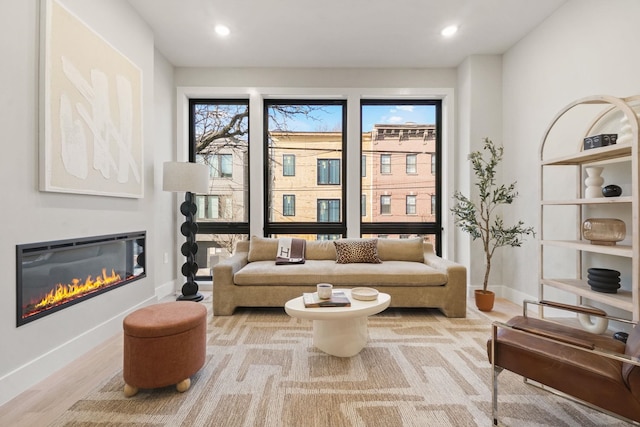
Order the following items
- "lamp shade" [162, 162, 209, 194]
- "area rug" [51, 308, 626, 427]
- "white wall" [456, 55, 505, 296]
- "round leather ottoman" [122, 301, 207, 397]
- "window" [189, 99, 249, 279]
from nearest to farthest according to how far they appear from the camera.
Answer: "area rug" [51, 308, 626, 427] → "round leather ottoman" [122, 301, 207, 397] → "lamp shade" [162, 162, 209, 194] → "white wall" [456, 55, 505, 296] → "window" [189, 99, 249, 279]

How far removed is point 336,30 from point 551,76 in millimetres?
2289

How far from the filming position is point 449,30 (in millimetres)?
3283

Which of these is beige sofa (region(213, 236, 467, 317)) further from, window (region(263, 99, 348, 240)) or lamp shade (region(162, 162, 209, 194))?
window (region(263, 99, 348, 240))

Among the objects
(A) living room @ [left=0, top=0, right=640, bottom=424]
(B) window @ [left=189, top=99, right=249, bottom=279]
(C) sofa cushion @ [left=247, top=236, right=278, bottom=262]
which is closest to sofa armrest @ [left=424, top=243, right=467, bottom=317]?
(A) living room @ [left=0, top=0, right=640, bottom=424]

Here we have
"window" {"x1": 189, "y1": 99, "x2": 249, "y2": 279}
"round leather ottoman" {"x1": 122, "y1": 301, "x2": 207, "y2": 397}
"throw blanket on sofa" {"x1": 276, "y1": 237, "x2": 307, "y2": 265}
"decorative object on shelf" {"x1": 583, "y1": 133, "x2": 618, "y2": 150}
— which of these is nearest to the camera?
"round leather ottoman" {"x1": 122, "y1": 301, "x2": 207, "y2": 397}

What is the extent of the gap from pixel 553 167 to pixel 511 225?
2.91 feet

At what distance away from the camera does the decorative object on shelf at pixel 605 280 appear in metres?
2.12

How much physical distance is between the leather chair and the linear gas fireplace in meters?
2.77

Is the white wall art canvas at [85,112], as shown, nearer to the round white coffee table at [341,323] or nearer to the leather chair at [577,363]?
the round white coffee table at [341,323]

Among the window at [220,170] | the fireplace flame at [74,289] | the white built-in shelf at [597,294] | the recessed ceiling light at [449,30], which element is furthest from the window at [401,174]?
the fireplace flame at [74,289]

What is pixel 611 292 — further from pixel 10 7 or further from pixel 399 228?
pixel 10 7

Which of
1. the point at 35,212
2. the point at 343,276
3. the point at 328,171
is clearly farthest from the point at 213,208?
the point at 35,212

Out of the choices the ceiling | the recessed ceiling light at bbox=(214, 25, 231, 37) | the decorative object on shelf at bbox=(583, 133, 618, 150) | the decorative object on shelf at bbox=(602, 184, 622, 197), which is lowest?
the decorative object on shelf at bbox=(602, 184, 622, 197)

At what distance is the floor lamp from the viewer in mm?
3336
